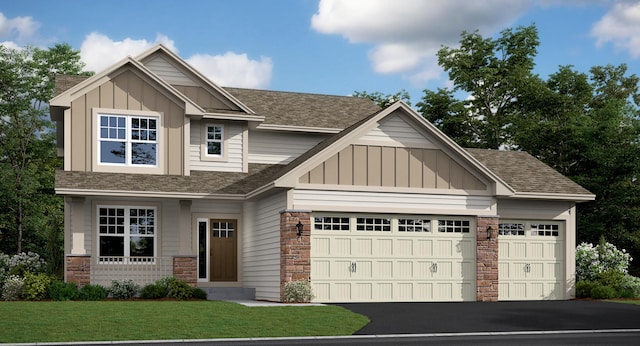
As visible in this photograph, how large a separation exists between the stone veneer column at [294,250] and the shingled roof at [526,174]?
799cm

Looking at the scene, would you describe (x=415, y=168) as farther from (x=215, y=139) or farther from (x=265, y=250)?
(x=215, y=139)

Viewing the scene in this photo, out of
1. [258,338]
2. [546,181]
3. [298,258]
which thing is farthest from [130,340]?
[546,181]

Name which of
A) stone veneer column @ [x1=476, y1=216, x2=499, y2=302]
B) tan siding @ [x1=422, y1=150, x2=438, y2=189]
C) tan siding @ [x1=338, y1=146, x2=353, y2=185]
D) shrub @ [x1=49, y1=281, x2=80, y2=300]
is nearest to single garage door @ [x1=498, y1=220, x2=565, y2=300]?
stone veneer column @ [x1=476, y1=216, x2=499, y2=302]

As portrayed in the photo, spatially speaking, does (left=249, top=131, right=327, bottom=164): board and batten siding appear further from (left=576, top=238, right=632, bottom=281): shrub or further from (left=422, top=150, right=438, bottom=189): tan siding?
(left=576, top=238, right=632, bottom=281): shrub

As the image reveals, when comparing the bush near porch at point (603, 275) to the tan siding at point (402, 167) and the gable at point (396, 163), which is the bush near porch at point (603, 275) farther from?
the tan siding at point (402, 167)

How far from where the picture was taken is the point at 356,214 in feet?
82.0

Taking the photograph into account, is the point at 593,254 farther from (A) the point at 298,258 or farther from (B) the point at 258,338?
(B) the point at 258,338

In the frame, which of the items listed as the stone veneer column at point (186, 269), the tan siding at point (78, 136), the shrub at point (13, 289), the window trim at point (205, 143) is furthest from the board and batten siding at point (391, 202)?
the shrub at point (13, 289)

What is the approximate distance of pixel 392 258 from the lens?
25.2m

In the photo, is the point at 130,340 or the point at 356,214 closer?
the point at 130,340

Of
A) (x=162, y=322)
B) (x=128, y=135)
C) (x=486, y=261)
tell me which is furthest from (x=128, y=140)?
(x=486, y=261)

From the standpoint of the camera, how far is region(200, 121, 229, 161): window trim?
93.7 feet

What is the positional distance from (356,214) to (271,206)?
2.66 meters

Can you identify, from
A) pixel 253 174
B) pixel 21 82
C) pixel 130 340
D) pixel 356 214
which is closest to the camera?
pixel 130 340
